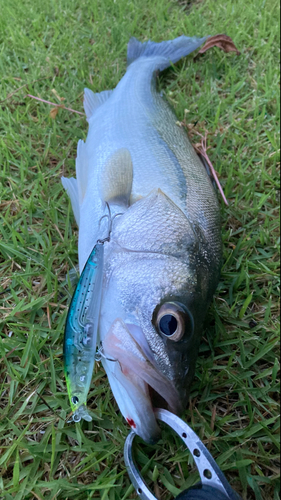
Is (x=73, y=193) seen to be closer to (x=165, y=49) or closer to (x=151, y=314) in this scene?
(x=151, y=314)

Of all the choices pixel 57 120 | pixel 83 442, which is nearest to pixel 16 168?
pixel 57 120

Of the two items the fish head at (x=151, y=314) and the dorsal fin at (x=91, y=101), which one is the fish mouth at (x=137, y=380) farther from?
the dorsal fin at (x=91, y=101)

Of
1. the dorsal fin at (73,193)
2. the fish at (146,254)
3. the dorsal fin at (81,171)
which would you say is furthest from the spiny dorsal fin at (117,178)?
the dorsal fin at (73,193)

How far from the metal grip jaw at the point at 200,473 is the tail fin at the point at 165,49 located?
291 centimetres

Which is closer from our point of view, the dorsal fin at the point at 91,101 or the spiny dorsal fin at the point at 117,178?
the spiny dorsal fin at the point at 117,178

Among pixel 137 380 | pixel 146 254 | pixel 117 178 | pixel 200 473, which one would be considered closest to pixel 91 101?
pixel 117 178

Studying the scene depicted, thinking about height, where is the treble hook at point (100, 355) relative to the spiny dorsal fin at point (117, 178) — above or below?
below

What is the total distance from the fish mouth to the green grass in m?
0.29

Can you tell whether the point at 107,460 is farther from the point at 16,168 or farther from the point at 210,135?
the point at 210,135

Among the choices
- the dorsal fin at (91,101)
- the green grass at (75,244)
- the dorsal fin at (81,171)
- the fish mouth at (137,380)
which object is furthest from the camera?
the dorsal fin at (91,101)

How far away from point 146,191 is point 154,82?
1.40 meters

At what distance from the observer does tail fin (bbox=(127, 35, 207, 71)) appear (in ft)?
10.1

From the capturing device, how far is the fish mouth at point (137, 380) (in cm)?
132

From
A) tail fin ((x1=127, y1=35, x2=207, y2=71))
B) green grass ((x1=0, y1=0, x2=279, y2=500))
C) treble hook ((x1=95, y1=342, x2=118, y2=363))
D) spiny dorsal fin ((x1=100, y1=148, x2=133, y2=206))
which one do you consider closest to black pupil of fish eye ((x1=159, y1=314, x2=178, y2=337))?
treble hook ((x1=95, y1=342, x2=118, y2=363))
